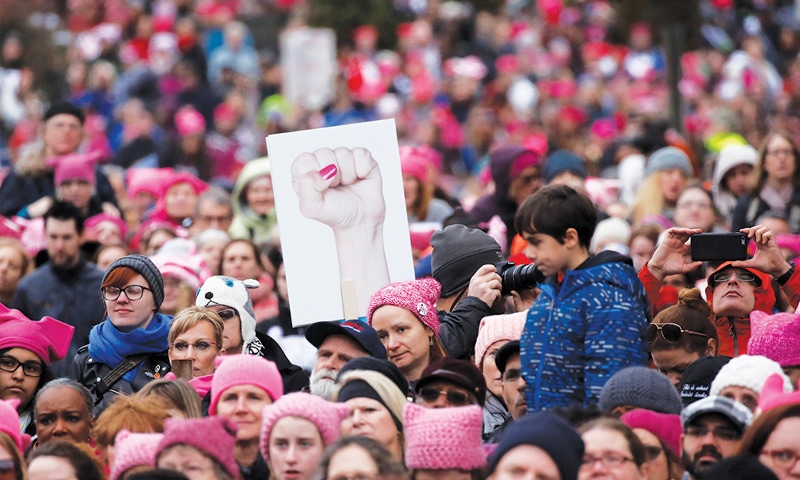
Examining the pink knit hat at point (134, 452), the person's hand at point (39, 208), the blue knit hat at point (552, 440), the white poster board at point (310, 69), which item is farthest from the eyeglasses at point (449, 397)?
the white poster board at point (310, 69)

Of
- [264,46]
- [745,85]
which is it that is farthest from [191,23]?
[745,85]

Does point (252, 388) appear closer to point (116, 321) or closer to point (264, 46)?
point (116, 321)

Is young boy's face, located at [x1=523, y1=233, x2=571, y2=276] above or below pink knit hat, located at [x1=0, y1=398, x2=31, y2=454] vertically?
above

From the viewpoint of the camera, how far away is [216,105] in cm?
2194

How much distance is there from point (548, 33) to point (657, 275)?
16890mm

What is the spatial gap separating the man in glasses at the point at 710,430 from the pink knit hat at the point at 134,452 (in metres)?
2.15

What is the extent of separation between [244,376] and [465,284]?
1819mm

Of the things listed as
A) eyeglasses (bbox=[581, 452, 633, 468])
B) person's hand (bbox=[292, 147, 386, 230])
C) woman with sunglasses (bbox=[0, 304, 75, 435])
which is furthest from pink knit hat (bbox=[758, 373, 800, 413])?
woman with sunglasses (bbox=[0, 304, 75, 435])

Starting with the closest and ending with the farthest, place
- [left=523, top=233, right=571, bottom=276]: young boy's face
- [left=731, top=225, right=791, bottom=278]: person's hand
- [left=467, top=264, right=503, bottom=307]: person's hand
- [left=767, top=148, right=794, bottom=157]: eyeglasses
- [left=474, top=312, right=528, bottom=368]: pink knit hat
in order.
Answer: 1. [left=523, top=233, right=571, bottom=276]: young boy's face
2. [left=731, top=225, right=791, bottom=278]: person's hand
3. [left=474, top=312, right=528, bottom=368]: pink knit hat
4. [left=467, top=264, right=503, bottom=307]: person's hand
5. [left=767, top=148, right=794, bottom=157]: eyeglasses

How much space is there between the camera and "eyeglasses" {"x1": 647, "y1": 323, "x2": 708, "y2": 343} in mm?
8289

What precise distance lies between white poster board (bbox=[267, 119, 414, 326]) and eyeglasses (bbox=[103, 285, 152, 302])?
78 cm

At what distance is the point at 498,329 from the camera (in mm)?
8141

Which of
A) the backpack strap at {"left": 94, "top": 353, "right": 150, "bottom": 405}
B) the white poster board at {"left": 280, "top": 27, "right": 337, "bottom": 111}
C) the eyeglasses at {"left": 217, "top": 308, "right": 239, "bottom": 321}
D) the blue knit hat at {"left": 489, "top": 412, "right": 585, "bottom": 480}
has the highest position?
the white poster board at {"left": 280, "top": 27, "right": 337, "bottom": 111}

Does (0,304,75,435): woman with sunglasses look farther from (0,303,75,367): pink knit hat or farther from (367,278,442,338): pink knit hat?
(367,278,442,338): pink knit hat
